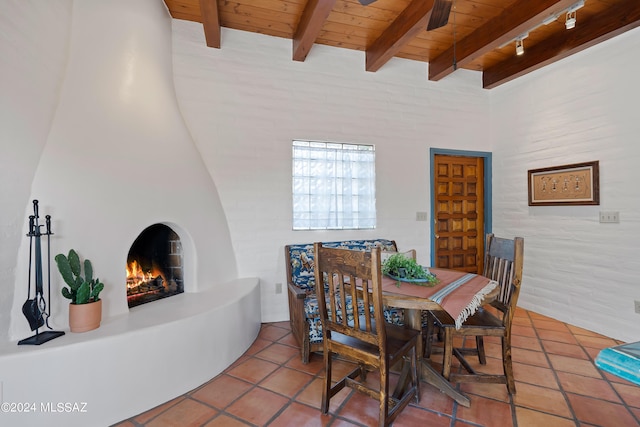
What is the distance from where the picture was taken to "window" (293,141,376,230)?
3.37 m

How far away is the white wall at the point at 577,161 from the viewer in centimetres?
279

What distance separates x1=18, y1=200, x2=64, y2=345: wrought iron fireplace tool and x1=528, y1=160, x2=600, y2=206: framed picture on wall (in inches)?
173

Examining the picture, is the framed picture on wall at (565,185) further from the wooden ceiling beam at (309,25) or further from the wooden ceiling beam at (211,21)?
the wooden ceiling beam at (211,21)

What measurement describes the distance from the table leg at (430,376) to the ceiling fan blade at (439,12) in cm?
177

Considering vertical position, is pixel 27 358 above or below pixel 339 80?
below

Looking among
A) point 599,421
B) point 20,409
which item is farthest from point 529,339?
point 20,409

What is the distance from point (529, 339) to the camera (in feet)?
9.30

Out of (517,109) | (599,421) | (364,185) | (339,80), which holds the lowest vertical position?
(599,421)

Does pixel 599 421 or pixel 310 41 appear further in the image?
pixel 310 41

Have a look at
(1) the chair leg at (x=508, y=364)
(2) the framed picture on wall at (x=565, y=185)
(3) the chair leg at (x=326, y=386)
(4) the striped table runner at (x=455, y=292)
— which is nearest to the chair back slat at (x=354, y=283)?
(3) the chair leg at (x=326, y=386)

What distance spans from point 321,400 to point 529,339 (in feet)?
6.95

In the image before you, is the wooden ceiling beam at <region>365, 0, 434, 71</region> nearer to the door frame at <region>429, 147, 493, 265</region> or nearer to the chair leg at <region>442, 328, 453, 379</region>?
the door frame at <region>429, 147, 493, 265</region>

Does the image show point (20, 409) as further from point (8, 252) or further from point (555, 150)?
point (555, 150)

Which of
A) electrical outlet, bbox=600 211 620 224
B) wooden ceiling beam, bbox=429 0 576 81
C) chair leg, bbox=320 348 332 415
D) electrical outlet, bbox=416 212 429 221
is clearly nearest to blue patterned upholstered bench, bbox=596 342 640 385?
chair leg, bbox=320 348 332 415
